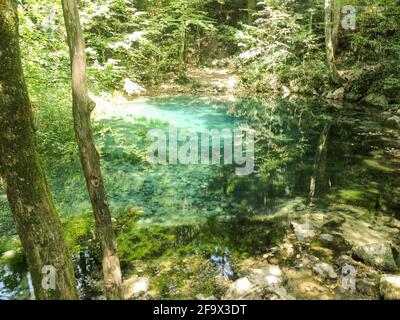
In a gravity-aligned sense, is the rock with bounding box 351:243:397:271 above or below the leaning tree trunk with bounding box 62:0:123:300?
below

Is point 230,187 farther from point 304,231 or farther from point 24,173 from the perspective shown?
point 24,173

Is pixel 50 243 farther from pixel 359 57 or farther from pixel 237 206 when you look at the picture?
pixel 359 57

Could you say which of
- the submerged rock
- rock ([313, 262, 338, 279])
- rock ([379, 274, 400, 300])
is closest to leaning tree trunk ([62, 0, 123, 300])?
the submerged rock

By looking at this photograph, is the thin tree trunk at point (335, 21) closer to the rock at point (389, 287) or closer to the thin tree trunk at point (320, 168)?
the thin tree trunk at point (320, 168)

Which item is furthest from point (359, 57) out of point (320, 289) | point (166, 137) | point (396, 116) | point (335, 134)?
point (320, 289)

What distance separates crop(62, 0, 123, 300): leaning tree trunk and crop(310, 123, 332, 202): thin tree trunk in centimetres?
422

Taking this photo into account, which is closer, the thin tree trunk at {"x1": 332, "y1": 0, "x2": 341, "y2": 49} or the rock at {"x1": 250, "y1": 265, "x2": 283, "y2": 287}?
the rock at {"x1": 250, "y1": 265, "x2": 283, "y2": 287}

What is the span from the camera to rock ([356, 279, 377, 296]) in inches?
158

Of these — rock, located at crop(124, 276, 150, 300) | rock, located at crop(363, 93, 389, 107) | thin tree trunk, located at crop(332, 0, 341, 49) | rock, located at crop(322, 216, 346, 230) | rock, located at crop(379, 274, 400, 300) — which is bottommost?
rock, located at crop(124, 276, 150, 300)

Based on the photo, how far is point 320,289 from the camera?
4.09 m

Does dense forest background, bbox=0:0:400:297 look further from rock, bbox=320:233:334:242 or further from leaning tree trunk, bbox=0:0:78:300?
leaning tree trunk, bbox=0:0:78:300

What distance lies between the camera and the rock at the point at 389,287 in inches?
148
